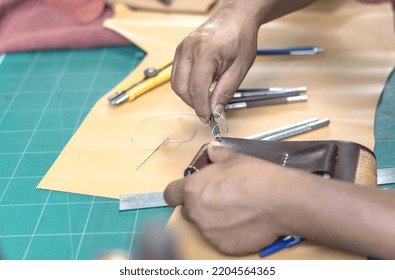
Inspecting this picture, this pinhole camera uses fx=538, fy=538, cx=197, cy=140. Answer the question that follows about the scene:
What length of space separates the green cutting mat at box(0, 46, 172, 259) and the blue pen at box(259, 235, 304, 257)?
25 cm

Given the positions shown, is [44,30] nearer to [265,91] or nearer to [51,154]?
[51,154]

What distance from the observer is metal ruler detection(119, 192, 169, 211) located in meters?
1.22

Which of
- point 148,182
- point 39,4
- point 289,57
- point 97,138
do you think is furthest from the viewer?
point 39,4

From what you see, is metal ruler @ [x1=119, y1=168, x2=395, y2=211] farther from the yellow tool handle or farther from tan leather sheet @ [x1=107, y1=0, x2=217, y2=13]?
tan leather sheet @ [x1=107, y1=0, x2=217, y2=13]

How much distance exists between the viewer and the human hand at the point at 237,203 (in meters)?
1.00

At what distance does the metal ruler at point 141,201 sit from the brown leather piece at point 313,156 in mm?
98

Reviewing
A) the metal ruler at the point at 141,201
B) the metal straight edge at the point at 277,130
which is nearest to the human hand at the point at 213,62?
the metal straight edge at the point at 277,130

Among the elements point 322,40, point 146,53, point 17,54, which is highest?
point 322,40

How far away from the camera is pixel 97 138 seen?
4.70 feet

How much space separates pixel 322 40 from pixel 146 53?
0.59 m

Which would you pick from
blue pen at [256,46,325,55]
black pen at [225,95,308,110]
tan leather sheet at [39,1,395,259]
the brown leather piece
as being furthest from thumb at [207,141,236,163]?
blue pen at [256,46,325,55]

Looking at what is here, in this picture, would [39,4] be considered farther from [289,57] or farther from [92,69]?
[289,57]

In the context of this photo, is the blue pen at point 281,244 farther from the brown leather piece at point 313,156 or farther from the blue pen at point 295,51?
the blue pen at point 295,51
